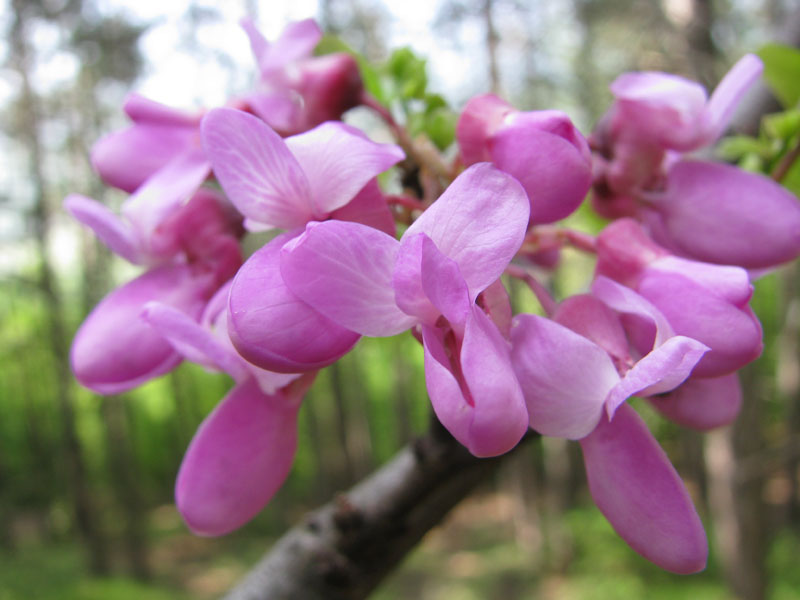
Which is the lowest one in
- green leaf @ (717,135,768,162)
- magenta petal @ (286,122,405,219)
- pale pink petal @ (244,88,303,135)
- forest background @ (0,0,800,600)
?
forest background @ (0,0,800,600)

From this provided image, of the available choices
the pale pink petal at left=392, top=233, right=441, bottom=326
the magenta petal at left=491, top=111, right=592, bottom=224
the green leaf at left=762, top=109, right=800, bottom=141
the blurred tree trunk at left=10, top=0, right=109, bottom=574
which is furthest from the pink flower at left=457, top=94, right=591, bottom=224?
the blurred tree trunk at left=10, top=0, right=109, bottom=574

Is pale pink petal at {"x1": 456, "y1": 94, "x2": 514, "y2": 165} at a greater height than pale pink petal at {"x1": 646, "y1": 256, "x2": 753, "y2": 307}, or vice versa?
pale pink petal at {"x1": 456, "y1": 94, "x2": 514, "y2": 165}

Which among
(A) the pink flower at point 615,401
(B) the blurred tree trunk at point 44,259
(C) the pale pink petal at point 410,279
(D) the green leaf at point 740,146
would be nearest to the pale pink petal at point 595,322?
(A) the pink flower at point 615,401

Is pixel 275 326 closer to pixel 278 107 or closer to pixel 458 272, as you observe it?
pixel 458 272

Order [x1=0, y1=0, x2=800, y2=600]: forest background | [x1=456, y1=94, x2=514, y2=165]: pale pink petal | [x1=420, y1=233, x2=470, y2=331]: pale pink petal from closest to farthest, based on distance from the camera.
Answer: [x1=420, y1=233, x2=470, y2=331]: pale pink petal, [x1=456, y1=94, x2=514, y2=165]: pale pink petal, [x1=0, y1=0, x2=800, y2=600]: forest background

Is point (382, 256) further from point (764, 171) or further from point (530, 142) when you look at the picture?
point (764, 171)

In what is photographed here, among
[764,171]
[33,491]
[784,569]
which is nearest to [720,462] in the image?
[764,171]

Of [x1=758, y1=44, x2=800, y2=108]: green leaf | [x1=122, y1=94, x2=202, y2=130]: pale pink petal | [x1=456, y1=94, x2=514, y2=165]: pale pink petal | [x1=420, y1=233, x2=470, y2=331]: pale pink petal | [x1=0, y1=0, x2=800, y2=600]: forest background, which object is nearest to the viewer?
[x1=420, y1=233, x2=470, y2=331]: pale pink petal

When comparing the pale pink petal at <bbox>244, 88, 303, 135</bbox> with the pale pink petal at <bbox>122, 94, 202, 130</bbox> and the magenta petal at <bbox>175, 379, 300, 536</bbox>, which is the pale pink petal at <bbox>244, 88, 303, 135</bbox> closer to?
the pale pink petal at <bbox>122, 94, 202, 130</bbox>

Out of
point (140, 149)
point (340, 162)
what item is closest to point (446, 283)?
point (340, 162)
